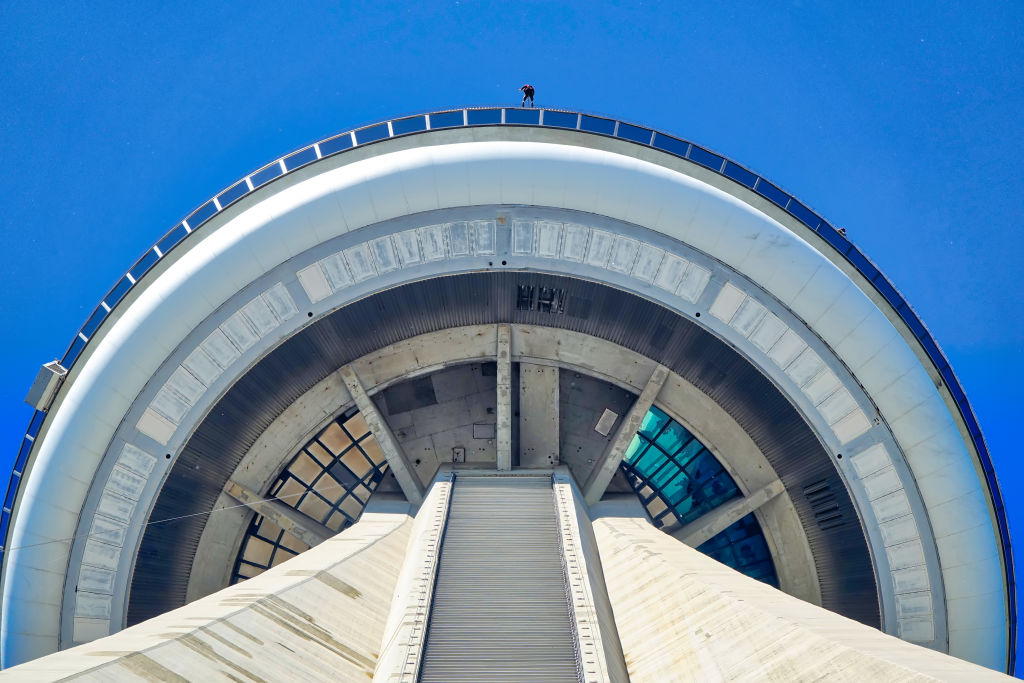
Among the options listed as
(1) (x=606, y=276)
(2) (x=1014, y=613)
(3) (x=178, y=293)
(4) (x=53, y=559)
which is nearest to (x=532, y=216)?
(1) (x=606, y=276)

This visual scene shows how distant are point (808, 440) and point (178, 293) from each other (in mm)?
20689

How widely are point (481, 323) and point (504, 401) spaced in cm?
288

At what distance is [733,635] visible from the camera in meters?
9.97

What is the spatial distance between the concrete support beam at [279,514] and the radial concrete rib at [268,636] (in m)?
6.91

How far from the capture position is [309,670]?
9.75m

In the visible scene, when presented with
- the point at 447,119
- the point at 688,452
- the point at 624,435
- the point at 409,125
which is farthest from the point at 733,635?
the point at 409,125

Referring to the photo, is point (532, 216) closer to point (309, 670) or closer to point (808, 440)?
point (808, 440)

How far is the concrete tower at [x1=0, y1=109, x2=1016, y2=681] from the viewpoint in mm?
18328

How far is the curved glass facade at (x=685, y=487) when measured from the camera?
2230 centimetres

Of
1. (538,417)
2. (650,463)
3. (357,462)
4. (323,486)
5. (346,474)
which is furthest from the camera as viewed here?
(650,463)

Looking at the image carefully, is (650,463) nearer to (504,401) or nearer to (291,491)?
(504,401)

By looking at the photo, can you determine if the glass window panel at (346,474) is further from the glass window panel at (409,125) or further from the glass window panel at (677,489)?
the glass window panel at (677,489)

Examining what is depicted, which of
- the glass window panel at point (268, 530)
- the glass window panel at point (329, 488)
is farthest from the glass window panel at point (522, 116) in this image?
the glass window panel at point (268, 530)

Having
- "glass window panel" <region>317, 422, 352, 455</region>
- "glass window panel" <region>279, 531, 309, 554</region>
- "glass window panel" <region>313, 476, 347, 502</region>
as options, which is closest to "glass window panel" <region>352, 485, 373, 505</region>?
"glass window panel" <region>313, 476, 347, 502</region>
